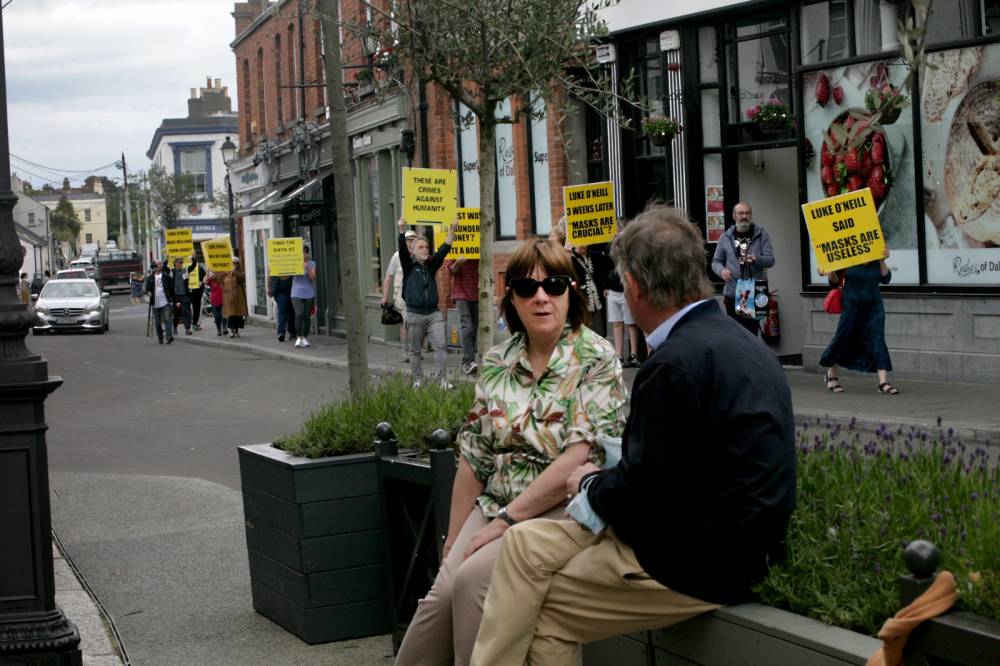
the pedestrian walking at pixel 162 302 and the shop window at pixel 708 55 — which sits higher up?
the shop window at pixel 708 55

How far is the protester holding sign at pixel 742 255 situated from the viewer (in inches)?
623

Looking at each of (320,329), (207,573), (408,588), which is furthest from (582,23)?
(320,329)

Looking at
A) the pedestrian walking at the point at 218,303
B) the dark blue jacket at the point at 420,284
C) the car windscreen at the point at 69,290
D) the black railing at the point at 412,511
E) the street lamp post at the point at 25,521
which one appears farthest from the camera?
the car windscreen at the point at 69,290

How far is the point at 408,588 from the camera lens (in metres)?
5.84

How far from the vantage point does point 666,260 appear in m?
3.95

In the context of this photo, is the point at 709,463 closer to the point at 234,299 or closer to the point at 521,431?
the point at 521,431

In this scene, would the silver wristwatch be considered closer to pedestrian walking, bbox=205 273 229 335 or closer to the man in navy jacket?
the man in navy jacket

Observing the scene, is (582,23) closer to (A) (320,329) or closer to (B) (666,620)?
(B) (666,620)

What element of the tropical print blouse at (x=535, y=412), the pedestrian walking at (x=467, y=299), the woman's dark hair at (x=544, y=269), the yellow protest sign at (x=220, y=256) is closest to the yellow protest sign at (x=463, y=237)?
the pedestrian walking at (x=467, y=299)

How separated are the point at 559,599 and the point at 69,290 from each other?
41.2 meters

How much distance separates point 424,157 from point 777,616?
2251 centimetres

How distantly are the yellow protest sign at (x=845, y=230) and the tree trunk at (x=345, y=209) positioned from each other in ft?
18.8

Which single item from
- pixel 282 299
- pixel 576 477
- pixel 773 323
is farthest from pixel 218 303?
pixel 576 477

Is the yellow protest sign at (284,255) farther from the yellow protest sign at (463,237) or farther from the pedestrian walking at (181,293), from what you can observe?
the yellow protest sign at (463,237)
